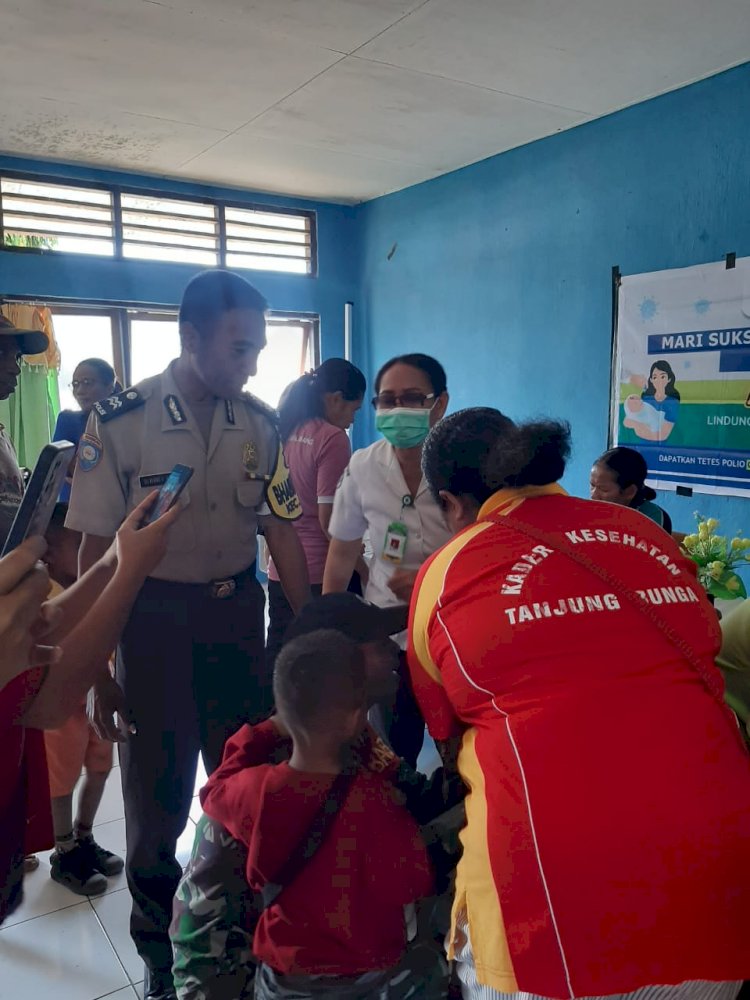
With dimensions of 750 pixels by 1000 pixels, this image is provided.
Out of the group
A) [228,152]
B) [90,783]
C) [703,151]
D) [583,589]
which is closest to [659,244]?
[703,151]

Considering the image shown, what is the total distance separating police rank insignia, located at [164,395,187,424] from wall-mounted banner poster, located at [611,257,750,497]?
2.42 meters

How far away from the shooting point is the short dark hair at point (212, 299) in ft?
5.14

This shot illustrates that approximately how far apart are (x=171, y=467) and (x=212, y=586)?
0.90 feet

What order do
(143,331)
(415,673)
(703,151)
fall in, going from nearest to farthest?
(415,673)
(703,151)
(143,331)

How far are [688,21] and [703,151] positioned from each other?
0.62m

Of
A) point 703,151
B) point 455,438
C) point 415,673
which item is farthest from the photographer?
point 703,151

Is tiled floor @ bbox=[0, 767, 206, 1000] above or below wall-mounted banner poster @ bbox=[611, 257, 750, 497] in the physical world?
below

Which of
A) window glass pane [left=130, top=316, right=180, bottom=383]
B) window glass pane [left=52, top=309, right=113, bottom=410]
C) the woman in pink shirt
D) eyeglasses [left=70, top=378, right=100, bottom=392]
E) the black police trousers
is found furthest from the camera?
window glass pane [left=130, top=316, right=180, bottom=383]

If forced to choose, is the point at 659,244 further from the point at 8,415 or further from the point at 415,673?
the point at 8,415

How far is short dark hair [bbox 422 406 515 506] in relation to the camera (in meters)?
1.14

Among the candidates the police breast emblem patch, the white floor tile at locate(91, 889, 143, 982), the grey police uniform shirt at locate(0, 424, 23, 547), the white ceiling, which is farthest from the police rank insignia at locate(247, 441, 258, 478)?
the white ceiling

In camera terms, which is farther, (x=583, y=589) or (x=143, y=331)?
(x=143, y=331)

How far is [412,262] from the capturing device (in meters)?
4.90

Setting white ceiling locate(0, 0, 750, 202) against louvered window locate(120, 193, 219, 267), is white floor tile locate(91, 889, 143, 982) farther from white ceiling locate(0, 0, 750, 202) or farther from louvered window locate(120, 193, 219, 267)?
louvered window locate(120, 193, 219, 267)
